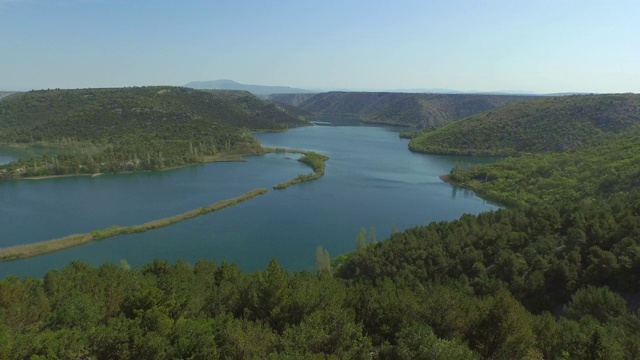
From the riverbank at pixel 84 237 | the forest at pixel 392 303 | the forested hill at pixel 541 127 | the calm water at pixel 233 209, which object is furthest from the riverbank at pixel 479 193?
the riverbank at pixel 84 237

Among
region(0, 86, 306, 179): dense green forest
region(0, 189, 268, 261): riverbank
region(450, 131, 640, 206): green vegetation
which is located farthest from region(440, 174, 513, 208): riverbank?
region(0, 86, 306, 179): dense green forest

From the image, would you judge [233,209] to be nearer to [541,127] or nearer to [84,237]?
[84,237]

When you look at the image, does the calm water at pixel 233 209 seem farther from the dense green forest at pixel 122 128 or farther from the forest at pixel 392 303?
the forest at pixel 392 303

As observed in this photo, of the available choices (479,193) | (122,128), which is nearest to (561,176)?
(479,193)

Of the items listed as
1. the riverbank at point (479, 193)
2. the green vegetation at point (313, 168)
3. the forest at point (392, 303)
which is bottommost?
the riverbank at point (479, 193)

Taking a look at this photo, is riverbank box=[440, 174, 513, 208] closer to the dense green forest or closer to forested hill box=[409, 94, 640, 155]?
forested hill box=[409, 94, 640, 155]

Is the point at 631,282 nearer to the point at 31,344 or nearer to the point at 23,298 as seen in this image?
the point at 31,344

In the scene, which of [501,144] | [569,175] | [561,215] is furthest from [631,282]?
[501,144]
